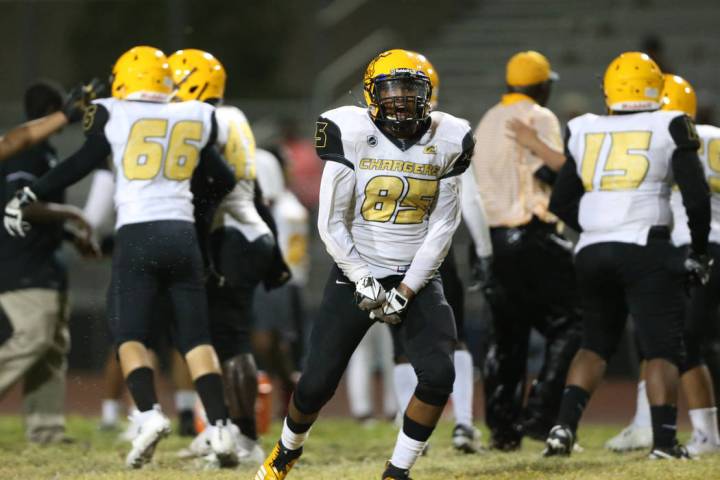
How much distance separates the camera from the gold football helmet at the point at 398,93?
210 inches

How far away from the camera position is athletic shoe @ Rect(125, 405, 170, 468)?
6.07 metres

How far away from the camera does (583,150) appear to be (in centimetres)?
648

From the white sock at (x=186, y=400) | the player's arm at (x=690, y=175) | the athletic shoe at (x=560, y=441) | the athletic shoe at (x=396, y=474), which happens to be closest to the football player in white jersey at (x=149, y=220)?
the athletic shoe at (x=396, y=474)

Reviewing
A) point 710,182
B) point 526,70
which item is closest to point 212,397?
point 526,70

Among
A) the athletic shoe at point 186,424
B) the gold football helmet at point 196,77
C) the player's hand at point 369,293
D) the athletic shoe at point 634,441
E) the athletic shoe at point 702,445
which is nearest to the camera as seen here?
the player's hand at point 369,293

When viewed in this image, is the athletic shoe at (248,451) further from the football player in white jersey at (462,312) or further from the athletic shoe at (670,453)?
the athletic shoe at (670,453)

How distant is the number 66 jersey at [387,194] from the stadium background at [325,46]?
4.89 metres

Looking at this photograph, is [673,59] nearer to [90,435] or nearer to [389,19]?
[389,19]

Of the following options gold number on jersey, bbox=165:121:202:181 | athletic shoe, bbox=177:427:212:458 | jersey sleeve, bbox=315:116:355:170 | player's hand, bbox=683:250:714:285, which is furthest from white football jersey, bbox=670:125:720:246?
athletic shoe, bbox=177:427:212:458

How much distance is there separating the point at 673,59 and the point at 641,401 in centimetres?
780

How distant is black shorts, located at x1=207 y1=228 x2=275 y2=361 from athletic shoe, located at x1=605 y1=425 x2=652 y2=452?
2068mm

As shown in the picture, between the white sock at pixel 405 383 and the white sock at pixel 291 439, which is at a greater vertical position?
the white sock at pixel 291 439

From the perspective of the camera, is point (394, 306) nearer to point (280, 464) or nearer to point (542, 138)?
point (280, 464)

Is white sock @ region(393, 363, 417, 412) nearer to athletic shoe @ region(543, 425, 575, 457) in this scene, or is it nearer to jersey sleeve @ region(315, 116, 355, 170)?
athletic shoe @ region(543, 425, 575, 457)
